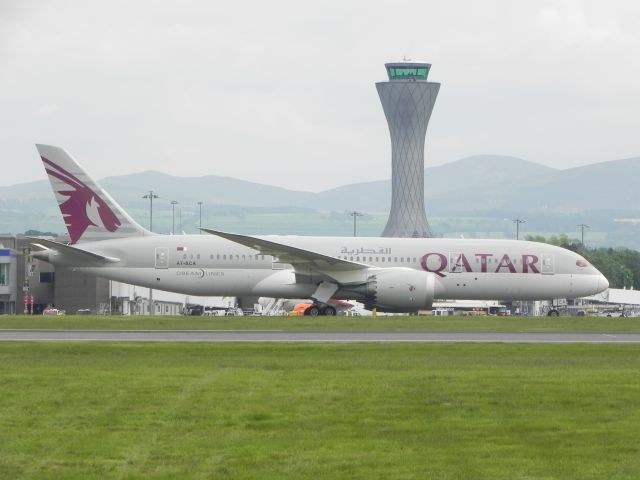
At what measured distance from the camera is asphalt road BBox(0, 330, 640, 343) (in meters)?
38.6

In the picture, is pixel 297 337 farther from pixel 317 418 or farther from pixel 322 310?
pixel 317 418

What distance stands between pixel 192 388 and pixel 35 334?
17366mm

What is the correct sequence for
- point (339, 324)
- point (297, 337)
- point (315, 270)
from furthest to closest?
1. point (315, 270)
2. point (339, 324)
3. point (297, 337)

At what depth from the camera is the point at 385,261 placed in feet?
193

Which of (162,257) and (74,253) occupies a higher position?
(74,253)

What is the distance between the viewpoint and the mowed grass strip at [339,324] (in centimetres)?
4550

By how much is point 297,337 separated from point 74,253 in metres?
19.0

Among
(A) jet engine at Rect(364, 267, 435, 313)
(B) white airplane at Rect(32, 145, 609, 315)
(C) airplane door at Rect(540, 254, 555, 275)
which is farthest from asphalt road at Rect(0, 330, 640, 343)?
(C) airplane door at Rect(540, 254, 555, 275)

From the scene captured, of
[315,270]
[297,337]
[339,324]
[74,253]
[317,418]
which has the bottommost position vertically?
[317,418]

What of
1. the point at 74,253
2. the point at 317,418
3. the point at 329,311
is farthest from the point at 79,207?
the point at 317,418

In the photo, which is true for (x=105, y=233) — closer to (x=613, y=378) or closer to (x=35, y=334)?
(x=35, y=334)

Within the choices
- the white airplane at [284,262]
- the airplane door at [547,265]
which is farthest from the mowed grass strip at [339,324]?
the airplane door at [547,265]

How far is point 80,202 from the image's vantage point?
5800 centimetres

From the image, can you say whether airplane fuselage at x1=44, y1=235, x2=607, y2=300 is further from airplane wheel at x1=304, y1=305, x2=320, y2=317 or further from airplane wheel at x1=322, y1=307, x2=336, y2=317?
airplane wheel at x1=304, y1=305, x2=320, y2=317
